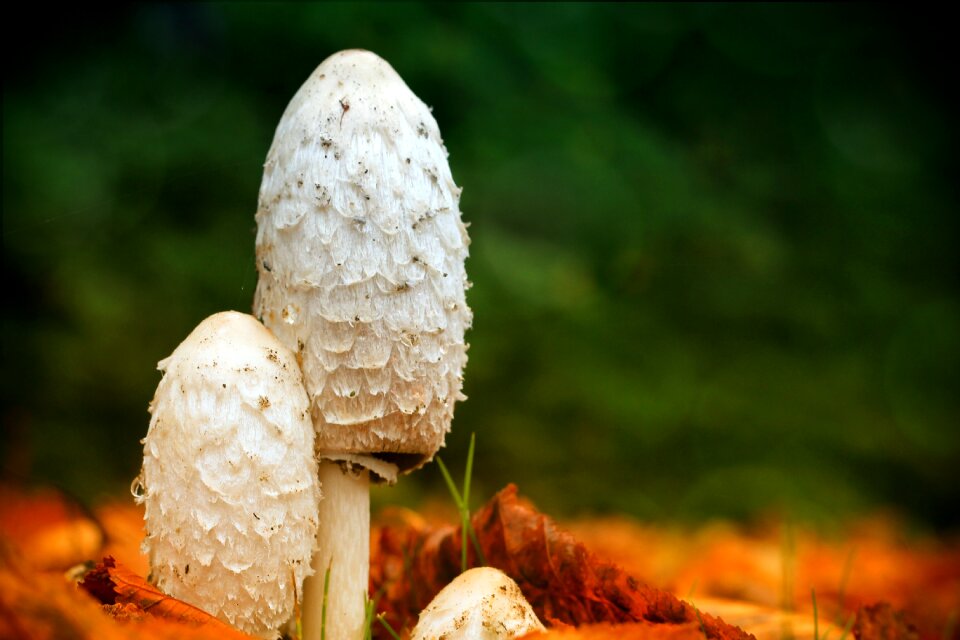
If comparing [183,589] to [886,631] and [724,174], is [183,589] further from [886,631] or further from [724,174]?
[724,174]

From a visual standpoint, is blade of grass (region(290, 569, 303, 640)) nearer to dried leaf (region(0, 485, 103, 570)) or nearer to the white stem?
the white stem

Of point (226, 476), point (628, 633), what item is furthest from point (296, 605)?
point (628, 633)

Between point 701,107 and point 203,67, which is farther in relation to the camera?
point 701,107

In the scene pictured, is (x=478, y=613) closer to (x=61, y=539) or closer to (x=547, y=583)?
(x=547, y=583)

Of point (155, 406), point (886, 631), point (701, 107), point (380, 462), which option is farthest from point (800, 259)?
point (155, 406)

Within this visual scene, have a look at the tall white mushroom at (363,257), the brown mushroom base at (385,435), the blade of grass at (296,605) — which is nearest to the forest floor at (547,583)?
the blade of grass at (296,605)

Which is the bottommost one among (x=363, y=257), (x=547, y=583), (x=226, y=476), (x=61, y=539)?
(x=61, y=539)

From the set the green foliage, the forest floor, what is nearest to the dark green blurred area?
the forest floor
